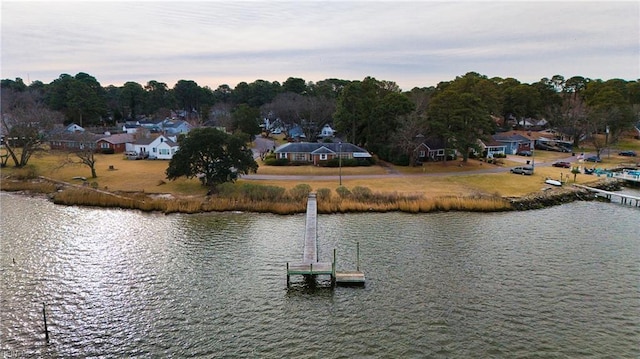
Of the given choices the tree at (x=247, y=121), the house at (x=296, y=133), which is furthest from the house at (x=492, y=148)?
the tree at (x=247, y=121)

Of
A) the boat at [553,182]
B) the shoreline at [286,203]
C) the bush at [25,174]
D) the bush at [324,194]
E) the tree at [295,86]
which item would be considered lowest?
the shoreline at [286,203]

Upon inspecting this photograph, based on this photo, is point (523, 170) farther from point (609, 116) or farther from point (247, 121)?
point (247, 121)

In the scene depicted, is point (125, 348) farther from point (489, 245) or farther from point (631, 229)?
point (631, 229)

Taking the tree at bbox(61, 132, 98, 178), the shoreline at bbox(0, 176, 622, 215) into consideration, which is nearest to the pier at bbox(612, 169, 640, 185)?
the shoreline at bbox(0, 176, 622, 215)

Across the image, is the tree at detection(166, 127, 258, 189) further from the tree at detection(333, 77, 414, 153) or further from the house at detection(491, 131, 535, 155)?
the house at detection(491, 131, 535, 155)

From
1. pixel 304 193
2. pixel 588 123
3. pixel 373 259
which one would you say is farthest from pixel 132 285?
pixel 588 123

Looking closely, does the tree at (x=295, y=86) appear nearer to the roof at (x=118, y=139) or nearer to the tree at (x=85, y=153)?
the roof at (x=118, y=139)

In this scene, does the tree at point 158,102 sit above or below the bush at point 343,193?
above
